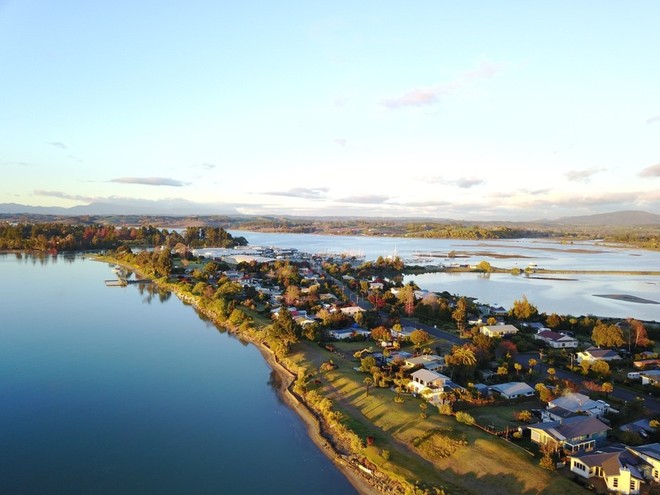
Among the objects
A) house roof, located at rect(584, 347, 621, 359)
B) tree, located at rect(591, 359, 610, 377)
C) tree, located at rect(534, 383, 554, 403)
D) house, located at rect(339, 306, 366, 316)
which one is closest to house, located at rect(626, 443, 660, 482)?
tree, located at rect(534, 383, 554, 403)

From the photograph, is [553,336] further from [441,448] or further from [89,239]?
[89,239]

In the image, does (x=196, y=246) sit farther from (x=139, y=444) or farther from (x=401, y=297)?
(x=139, y=444)

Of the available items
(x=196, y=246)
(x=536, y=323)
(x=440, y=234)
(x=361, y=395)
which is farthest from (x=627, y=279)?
(x=440, y=234)

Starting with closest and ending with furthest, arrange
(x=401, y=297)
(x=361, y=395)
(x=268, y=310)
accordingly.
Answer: (x=361, y=395)
(x=268, y=310)
(x=401, y=297)

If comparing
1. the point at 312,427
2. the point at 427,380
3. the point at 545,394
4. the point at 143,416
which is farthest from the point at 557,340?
the point at 143,416

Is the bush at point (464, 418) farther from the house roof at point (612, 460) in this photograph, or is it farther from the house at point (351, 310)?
the house at point (351, 310)

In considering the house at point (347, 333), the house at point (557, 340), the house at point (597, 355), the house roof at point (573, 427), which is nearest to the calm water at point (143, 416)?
the house at point (347, 333)

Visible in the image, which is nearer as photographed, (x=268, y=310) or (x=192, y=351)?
(x=192, y=351)
